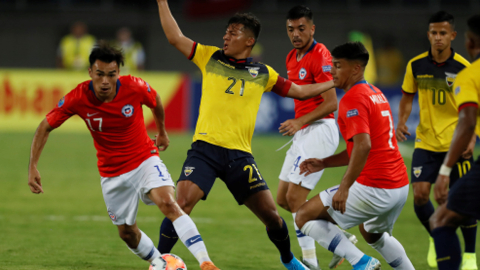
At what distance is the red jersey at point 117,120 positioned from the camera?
5.71 meters

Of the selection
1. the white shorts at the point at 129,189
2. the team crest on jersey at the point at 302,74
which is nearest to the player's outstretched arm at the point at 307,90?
the team crest on jersey at the point at 302,74

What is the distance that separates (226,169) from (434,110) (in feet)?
9.06

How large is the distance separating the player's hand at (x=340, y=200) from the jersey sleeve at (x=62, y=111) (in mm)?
2615

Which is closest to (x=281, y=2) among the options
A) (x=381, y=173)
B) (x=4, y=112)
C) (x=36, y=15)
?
(x=36, y=15)

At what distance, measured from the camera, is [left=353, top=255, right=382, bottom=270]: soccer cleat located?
16.8 feet

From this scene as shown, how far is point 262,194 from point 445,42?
9.43 feet

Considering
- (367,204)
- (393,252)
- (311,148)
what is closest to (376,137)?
(367,204)

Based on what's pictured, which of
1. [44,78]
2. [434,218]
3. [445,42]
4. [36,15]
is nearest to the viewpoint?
[434,218]

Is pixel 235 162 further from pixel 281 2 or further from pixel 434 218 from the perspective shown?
pixel 281 2

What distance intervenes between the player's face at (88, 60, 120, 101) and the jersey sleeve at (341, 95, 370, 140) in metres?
2.22

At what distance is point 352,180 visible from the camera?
4867 millimetres

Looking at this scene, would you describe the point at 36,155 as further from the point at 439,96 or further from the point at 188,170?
the point at 439,96

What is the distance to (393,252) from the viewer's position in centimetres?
543

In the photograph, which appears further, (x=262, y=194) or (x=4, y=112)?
(x=4, y=112)
